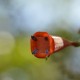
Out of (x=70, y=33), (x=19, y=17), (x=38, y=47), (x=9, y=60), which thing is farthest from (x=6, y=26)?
(x=38, y=47)

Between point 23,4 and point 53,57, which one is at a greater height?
point 23,4

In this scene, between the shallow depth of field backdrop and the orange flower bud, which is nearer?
the orange flower bud

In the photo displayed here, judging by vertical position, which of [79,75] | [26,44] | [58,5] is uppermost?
[58,5]

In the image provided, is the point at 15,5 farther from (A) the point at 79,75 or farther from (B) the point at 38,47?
(B) the point at 38,47

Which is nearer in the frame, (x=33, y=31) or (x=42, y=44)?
(x=42, y=44)

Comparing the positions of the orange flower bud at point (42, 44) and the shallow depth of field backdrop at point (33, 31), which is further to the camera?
the shallow depth of field backdrop at point (33, 31)

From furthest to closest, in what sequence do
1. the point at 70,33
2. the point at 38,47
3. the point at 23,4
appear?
the point at 23,4 → the point at 70,33 → the point at 38,47

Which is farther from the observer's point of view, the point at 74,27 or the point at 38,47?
the point at 74,27

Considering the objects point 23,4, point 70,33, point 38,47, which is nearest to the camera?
point 38,47
